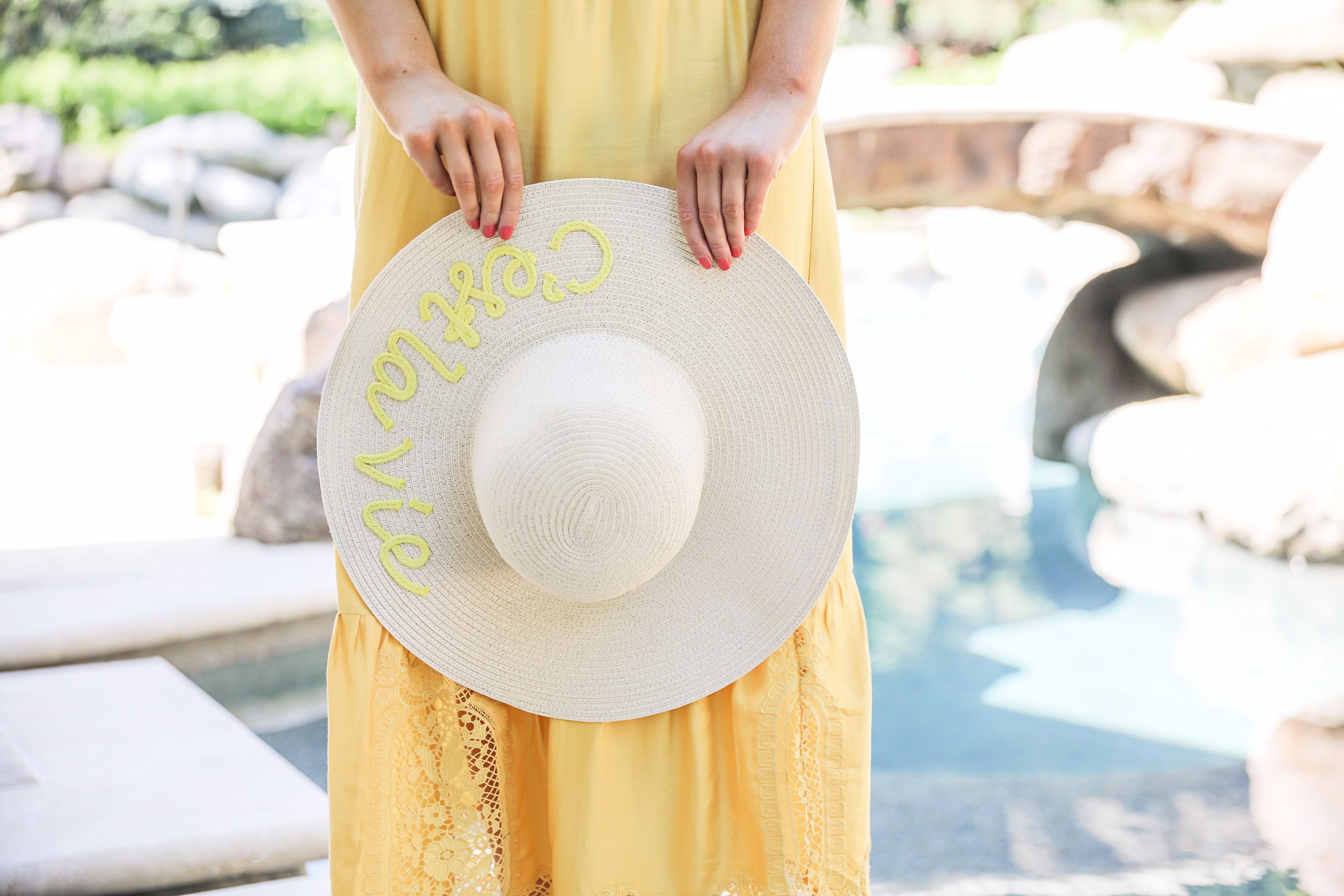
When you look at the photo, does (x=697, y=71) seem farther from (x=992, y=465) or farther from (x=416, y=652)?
(x=992, y=465)

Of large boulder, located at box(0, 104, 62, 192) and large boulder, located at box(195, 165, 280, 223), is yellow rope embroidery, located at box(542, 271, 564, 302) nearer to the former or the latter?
large boulder, located at box(195, 165, 280, 223)

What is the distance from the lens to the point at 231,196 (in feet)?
26.6

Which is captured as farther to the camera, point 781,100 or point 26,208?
point 26,208

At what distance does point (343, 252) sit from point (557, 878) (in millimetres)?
3169

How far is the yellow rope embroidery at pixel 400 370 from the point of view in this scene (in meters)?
0.87

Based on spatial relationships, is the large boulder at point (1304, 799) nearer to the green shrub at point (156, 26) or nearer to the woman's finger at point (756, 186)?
the woman's finger at point (756, 186)

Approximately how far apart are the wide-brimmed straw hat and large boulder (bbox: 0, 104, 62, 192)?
8472 mm

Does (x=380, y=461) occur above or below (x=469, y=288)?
below

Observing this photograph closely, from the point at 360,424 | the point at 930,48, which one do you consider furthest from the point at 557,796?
the point at 930,48

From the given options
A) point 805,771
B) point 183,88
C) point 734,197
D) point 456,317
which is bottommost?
point 183,88

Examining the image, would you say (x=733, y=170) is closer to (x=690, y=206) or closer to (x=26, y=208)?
(x=690, y=206)

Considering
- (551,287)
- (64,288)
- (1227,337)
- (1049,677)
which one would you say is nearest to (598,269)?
(551,287)

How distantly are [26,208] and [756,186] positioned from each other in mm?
8591

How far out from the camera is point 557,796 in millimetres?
941
